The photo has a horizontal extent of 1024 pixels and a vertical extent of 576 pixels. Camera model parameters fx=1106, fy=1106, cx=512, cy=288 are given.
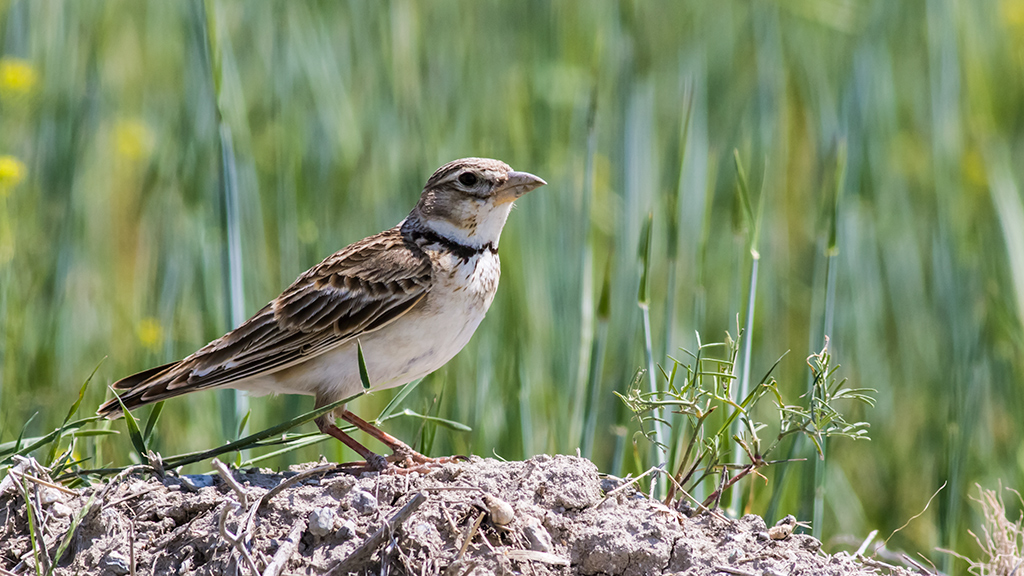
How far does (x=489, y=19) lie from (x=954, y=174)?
311 cm

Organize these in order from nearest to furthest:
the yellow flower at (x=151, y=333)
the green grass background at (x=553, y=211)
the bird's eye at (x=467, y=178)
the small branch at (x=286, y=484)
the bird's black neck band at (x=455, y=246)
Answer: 1. the small branch at (x=286, y=484)
2. the bird's black neck band at (x=455, y=246)
3. the bird's eye at (x=467, y=178)
4. the green grass background at (x=553, y=211)
5. the yellow flower at (x=151, y=333)

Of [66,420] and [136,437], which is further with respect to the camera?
[136,437]

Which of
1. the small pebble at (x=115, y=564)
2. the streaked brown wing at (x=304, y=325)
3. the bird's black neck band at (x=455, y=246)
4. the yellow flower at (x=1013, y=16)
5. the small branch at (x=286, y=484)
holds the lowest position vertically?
the small pebble at (x=115, y=564)

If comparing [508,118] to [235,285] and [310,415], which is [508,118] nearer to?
[235,285]

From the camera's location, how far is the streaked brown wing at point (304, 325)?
416 cm

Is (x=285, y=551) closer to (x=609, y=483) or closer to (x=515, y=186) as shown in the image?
(x=609, y=483)

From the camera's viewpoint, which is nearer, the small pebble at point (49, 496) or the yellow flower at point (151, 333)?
the small pebble at point (49, 496)

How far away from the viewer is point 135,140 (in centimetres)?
799

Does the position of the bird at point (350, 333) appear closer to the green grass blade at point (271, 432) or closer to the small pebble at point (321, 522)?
the green grass blade at point (271, 432)

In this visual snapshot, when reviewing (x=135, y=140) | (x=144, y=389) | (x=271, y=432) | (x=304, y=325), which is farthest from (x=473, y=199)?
(x=135, y=140)

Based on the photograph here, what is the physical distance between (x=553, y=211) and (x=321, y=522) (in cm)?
329

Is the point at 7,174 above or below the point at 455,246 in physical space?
above

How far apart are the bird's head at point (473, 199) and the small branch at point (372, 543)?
6.16 feet

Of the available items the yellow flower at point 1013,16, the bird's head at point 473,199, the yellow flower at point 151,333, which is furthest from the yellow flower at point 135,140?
the yellow flower at point 1013,16
